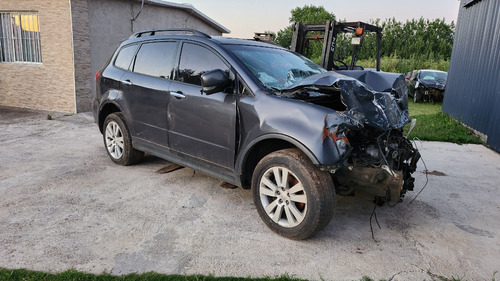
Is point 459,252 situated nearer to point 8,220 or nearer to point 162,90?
point 162,90

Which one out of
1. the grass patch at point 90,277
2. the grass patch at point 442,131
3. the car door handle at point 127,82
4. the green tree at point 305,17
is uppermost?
the green tree at point 305,17

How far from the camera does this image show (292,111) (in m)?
3.14

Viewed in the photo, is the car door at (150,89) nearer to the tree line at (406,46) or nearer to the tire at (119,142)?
the tire at (119,142)

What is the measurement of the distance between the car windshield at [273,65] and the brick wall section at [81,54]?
6.83 meters

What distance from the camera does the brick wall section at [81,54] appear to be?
29.7ft

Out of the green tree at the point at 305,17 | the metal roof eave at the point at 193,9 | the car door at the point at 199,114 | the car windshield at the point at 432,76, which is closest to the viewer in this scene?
the car door at the point at 199,114


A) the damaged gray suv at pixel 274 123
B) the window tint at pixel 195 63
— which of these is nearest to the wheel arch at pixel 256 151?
the damaged gray suv at pixel 274 123

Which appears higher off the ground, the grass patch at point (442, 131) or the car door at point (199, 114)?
the car door at point (199, 114)

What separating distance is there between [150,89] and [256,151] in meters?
1.68

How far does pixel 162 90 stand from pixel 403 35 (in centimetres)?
3966

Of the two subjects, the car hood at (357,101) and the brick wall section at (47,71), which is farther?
the brick wall section at (47,71)

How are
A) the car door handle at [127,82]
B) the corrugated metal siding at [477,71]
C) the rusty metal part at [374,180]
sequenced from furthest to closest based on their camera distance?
the corrugated metal siding at [477,71], the car door handle at [127,82], the rusty metal part at [374,180]

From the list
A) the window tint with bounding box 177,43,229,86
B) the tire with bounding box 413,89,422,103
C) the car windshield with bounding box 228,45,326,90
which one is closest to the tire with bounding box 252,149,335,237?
the car windshield with bounding box 228,45,326,90

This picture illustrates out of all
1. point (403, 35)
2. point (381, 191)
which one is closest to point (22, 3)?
point (381, 191)
